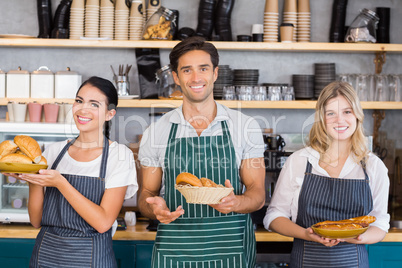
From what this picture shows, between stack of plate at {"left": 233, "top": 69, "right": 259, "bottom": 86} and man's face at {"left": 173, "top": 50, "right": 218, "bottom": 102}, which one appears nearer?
man's face at {"left": 173, "top": 50, "right": 218, "bottom": 102}

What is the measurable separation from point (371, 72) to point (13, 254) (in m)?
2.92

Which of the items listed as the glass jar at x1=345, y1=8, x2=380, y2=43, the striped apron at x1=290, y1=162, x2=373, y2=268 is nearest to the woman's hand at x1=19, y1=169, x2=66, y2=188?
the striped apron at x1=290, y1=162, x2=373, y2=268

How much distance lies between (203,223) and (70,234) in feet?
1.86

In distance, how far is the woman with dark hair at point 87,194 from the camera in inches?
77.9

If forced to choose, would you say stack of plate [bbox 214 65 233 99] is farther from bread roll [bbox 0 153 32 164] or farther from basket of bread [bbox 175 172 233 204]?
bread roll [bbox 0 153 32 164]

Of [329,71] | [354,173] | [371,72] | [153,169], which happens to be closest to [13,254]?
[153,169]

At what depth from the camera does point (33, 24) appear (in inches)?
150

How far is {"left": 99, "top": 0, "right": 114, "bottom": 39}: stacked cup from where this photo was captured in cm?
353

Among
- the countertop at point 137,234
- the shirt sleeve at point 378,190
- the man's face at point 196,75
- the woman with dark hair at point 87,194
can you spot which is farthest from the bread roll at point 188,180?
the countertop at point 137,234

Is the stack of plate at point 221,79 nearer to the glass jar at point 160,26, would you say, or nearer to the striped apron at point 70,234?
the glass jar at point 160,26

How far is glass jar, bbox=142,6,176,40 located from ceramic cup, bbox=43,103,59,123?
80 centimetres

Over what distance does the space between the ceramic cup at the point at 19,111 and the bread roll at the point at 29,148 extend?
1335 millimetres

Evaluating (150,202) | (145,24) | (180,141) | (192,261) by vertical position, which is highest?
(145,24)

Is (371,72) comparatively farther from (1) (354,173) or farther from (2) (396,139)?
(1) (354,173)
